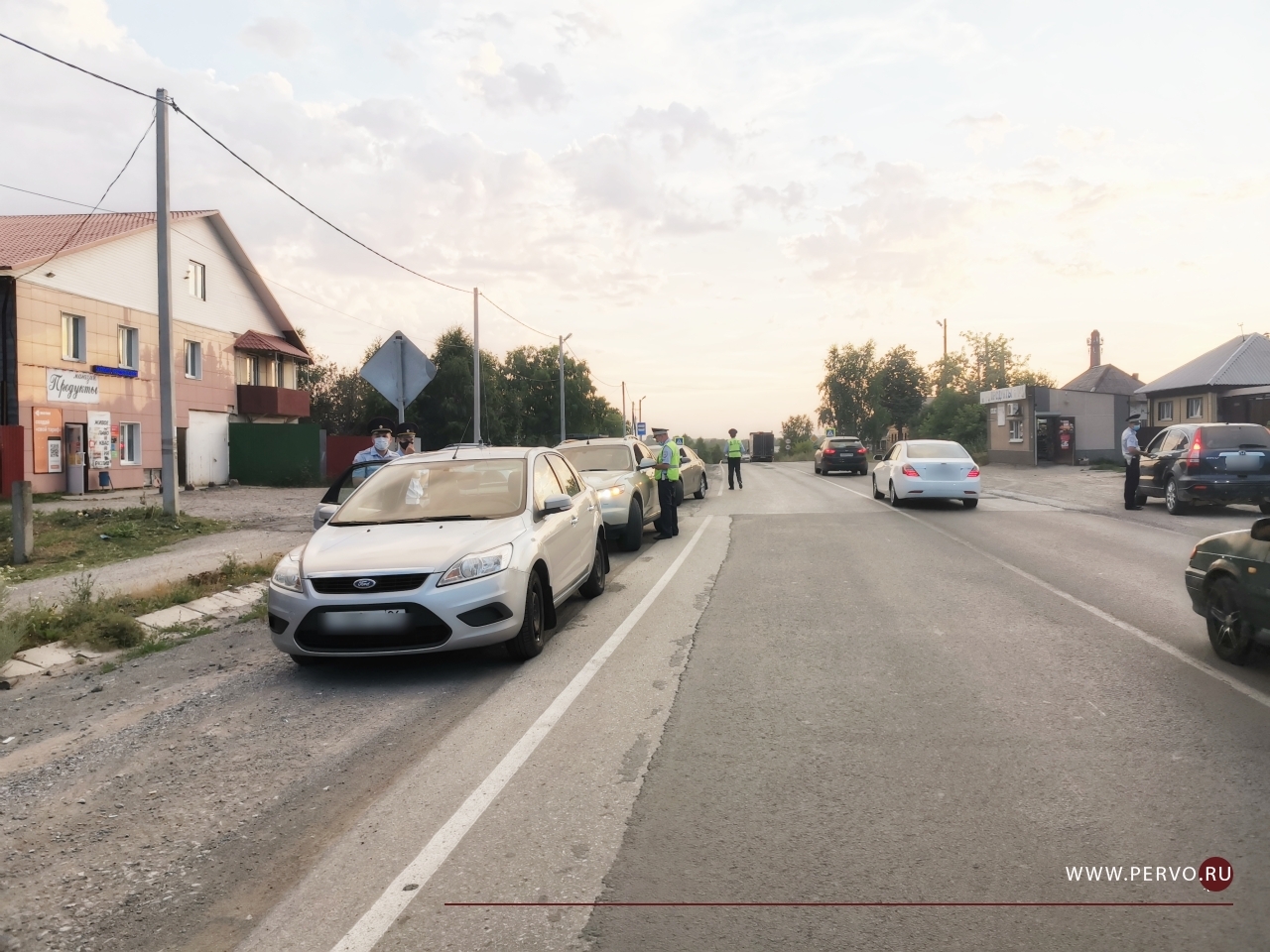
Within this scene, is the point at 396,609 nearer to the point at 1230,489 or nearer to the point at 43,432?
the point at 1230,489

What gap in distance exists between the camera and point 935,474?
18188 mm

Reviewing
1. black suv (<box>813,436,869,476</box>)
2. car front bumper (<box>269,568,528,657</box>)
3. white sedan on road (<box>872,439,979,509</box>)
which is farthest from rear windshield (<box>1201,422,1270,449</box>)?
black suv (<box>813,436,869,476</box>)

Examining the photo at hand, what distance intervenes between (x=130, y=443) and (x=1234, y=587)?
28873mm

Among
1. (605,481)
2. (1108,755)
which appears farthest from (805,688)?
(605,481)

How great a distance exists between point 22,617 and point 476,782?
17.7 feet

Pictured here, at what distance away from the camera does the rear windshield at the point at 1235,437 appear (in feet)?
52.7

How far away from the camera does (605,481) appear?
1281 centimetres

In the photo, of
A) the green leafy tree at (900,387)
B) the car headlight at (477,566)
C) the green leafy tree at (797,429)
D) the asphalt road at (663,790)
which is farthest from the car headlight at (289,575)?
the green leafy tree at (797,429)

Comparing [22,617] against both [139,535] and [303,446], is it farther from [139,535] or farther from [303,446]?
[303,446]

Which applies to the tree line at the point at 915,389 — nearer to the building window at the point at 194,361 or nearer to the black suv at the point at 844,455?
the black suv at the point at 844,455

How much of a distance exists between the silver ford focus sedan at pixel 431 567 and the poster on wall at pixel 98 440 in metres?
21.9

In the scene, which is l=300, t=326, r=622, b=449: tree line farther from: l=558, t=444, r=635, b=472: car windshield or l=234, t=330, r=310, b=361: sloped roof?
l=558, t=444, r=635, b=472: car windshield

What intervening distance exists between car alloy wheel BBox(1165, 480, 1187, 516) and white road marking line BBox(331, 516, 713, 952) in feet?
46.3

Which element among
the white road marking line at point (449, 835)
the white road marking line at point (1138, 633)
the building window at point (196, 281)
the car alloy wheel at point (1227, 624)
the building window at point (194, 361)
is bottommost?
the white road marking line at point (449, 835)
